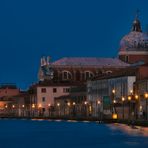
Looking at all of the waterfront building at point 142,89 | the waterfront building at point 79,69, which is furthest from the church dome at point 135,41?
the waterfront building at point 142,89

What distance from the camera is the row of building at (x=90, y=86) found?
11462 centimetres

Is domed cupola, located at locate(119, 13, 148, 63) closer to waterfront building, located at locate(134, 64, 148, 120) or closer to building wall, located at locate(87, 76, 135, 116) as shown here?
building wall, located at locate(87, 76, 135, 116)

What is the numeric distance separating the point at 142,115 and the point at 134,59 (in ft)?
197

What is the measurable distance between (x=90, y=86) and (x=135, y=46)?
85.1 feet

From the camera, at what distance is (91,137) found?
7481 cm

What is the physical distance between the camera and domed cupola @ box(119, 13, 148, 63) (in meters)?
159

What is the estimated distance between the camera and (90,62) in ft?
538

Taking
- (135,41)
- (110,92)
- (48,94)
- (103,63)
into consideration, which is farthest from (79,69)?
(110,92)

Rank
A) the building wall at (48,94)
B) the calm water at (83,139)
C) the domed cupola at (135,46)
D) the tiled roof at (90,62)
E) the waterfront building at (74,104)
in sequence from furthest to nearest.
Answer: the tiled roof at (90,62) < the domed cupola at (135,46) < the building wall at (48,94) < the waterfront building at (74,104) < the calm water at (83,139)

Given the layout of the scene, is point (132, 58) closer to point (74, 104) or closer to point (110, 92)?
point (74, 104)

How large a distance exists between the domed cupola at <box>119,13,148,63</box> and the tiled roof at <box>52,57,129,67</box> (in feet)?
6.72

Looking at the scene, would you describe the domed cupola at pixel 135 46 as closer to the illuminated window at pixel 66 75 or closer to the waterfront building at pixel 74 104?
the illuminated window at pixel 66 75

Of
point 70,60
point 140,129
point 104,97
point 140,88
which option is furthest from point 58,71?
point 140,129

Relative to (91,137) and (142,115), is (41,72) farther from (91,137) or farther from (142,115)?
(91,137)
